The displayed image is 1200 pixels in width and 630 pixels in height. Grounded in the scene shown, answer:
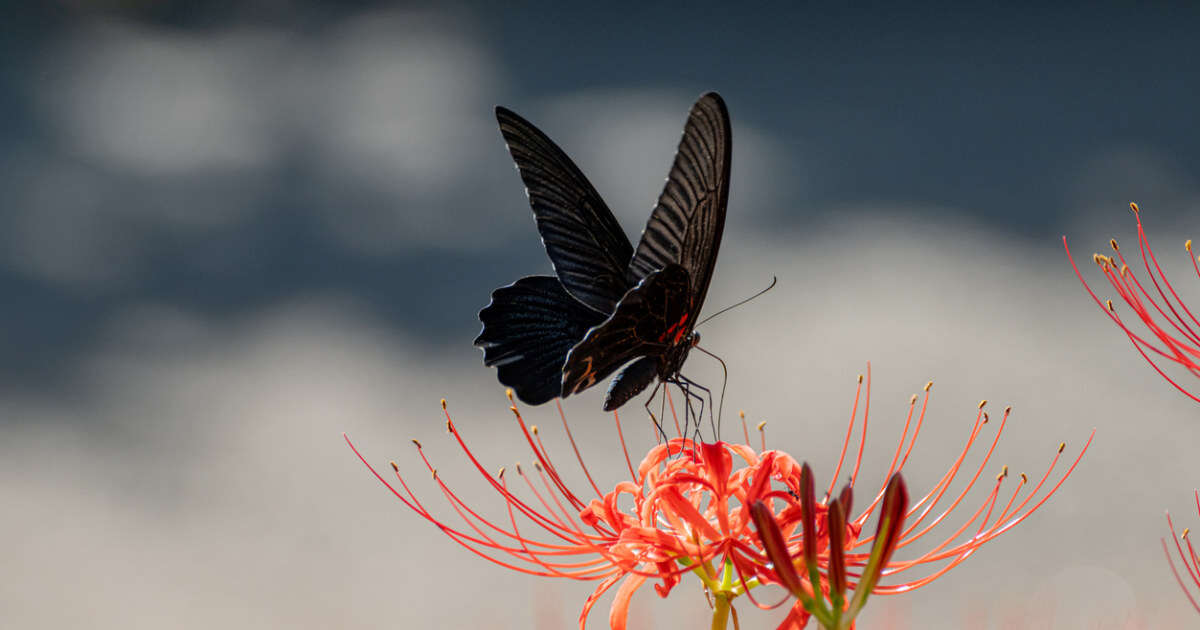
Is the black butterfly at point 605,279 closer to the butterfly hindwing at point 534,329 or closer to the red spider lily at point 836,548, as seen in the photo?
the butterfly hindwing at point 534,329

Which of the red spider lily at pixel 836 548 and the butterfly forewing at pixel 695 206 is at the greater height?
the butterfly forewing at pixel 695 206

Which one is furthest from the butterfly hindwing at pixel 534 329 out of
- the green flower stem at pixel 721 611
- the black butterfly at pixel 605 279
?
the green flower stem at pixel 721 611

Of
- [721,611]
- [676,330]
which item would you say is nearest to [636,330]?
[676,330]

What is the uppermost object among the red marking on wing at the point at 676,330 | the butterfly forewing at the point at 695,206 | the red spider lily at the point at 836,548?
the butterfly forewing at the point at 695,206

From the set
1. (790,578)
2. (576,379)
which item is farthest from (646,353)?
(790,578)

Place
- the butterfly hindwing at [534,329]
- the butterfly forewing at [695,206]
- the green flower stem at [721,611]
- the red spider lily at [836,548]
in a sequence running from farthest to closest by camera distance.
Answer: the butterfly hindwing at [534,329], the butterfly forewing at [695,206], the green flower stem at [721,611], the red spider lily at [836,548]

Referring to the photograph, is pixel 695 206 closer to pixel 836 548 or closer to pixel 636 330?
pixel 636 330

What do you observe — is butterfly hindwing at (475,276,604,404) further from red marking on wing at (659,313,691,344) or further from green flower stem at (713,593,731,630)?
green flower stem at (713,593,731,630)

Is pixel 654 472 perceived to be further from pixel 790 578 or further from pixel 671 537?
pixel 790 578
